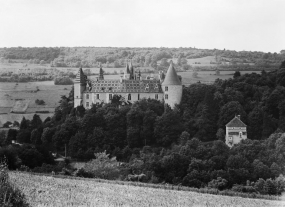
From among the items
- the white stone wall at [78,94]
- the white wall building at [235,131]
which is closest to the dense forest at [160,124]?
the white stone wall at [78,94]

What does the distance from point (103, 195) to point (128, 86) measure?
40.3 m

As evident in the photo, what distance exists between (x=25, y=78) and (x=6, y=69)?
528 centimetres

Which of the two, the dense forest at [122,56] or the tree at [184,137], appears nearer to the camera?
the tree at [184,137]

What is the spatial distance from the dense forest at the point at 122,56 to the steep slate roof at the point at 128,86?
833 inches

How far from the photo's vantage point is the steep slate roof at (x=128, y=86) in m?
60.3

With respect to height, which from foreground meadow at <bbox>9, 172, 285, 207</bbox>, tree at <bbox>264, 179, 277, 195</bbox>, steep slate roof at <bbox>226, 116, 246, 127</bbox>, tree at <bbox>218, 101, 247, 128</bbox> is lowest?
tree at <bbox>264, 179, 277, 195</bbox>

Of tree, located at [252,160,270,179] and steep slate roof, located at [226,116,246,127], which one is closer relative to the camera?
tree, located at [252,160,270,179]

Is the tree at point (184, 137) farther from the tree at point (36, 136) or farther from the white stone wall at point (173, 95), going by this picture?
the tree at point (36, 136)

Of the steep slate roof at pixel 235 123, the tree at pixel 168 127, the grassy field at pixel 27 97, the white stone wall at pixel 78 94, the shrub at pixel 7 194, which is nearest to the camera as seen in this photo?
the shrub at pixel 7 194

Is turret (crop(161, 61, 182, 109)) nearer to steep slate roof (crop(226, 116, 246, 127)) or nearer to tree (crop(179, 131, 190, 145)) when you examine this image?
tree (crop(179, 131, 190, 145))

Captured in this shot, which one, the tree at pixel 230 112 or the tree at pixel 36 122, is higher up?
the tree at pixel 230 112

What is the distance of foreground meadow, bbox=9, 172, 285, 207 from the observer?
63.2ft

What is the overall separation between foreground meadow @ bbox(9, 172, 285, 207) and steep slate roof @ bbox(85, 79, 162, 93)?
36.0 m

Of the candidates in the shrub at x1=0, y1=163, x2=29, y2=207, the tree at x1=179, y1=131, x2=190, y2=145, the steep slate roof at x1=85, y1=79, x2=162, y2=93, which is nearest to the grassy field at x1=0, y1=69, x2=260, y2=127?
the steep slate roof at x1=85, y1=79, x2=162, y2=93
